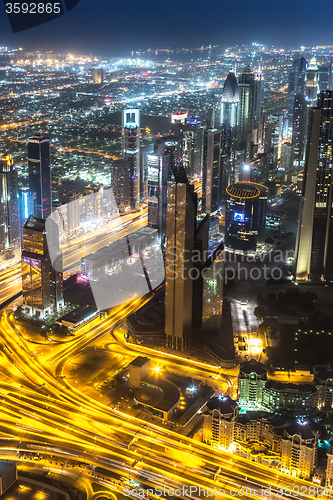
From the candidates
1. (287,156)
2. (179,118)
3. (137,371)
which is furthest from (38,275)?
(287,156)

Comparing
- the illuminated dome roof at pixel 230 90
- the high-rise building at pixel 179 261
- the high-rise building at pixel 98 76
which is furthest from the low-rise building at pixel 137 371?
the high-rise building at pixel 98 76

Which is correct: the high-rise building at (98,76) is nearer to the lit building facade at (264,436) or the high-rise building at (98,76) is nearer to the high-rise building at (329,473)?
the lit building facade at (264,436)

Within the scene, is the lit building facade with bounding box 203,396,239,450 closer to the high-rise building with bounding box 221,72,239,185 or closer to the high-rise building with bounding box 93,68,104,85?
the high-rise building with bounding box 221,72,239,185

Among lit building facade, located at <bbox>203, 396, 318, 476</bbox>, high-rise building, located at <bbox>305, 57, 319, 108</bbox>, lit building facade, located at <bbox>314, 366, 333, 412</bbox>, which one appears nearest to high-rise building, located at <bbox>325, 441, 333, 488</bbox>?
lit building facade, located at <bbox>203, 396, 318, 476</bbox>

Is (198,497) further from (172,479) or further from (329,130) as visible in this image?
(329,130)

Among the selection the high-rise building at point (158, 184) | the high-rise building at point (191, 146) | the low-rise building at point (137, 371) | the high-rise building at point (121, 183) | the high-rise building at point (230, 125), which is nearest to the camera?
the low-rise building at point (137, 371)

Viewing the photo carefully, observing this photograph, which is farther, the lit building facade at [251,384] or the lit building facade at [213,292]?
the lit building facade at [213,292]
